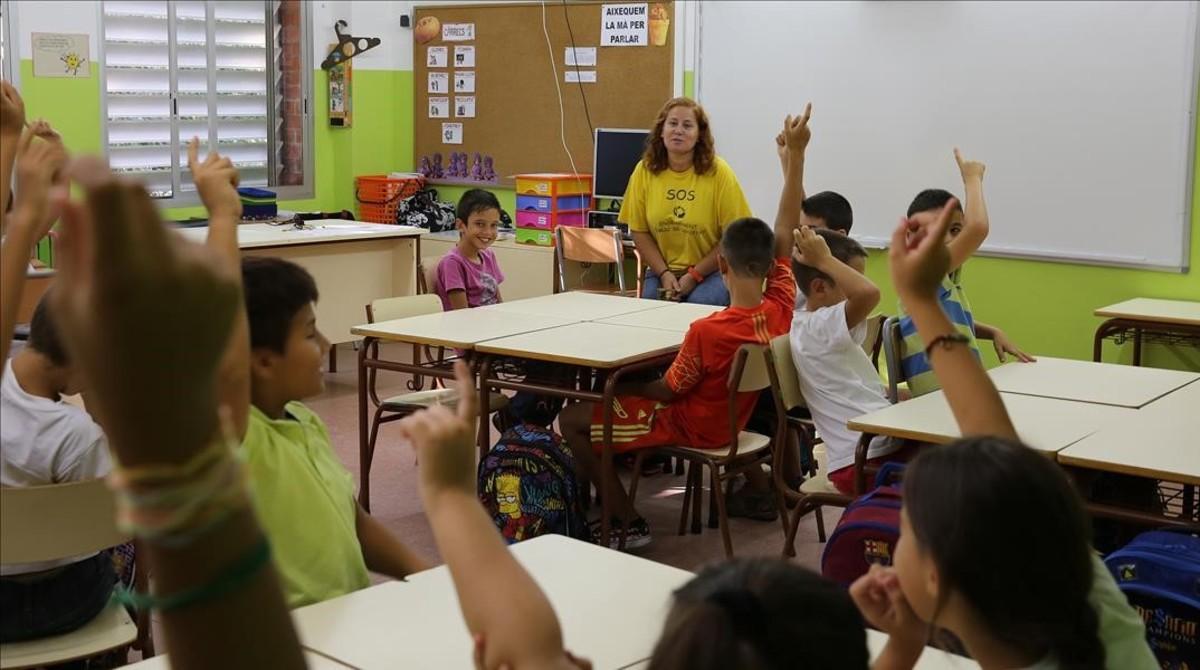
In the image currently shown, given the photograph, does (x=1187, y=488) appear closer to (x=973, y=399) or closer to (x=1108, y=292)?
(x=973, y=399)

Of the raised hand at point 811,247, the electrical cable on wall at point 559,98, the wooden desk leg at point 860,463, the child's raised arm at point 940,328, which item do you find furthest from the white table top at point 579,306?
the child's raised arm at point 940,328

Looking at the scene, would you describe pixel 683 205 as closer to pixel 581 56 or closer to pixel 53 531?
pixel 581 56

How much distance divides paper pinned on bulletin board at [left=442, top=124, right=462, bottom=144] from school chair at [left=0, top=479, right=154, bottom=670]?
6.48 metres

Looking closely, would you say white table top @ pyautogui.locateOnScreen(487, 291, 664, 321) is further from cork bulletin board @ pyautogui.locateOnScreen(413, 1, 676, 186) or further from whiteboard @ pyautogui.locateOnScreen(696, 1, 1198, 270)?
cork bulletin board @ pyautogui.locateOnScreen(413, 1, 676, 186)

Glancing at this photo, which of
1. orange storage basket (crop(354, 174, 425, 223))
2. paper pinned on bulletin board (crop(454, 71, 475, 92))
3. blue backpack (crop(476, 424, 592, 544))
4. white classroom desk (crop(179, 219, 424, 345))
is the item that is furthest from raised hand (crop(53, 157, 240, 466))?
paper pinned on bulletin board (crop(454, 71, 475, 92))

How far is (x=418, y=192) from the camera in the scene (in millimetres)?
8664

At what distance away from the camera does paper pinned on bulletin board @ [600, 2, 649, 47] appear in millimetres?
7551

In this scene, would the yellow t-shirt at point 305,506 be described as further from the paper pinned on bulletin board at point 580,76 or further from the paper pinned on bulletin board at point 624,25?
the paper pinned on bulletin board at point 580,76

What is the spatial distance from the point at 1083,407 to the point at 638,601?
1.93 meters

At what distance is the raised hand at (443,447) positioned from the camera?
3.23ft

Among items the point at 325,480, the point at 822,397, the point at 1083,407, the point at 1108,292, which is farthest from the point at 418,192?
the point at 325,480

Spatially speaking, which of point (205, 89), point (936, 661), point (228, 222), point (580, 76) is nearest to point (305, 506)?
point (228, 222)

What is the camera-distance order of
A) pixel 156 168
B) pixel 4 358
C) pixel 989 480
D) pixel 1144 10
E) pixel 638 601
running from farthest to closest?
1. pixel 156 168
2. pixel 1144 10
3. pixel 638 601
4. pixel 989 480
5. pixel 4 358

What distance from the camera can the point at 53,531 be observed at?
2.25 metres
